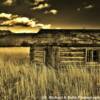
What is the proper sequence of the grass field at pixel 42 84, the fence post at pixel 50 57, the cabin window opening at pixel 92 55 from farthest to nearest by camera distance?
the cabin window opening at pixel 92 55
the fence post at pixel 50 57
the grass field at pixel 42 84

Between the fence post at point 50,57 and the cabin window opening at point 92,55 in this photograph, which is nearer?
the fence post at point 50,57

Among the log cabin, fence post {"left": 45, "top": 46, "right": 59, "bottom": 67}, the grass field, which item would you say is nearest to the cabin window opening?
the log cabin

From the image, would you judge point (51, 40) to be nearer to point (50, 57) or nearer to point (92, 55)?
point (50, 57)

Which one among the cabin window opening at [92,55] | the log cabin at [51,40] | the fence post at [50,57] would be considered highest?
the log cabin at [51,40]

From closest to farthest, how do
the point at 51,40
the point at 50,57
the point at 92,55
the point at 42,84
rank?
the point at 42,84 < the point at 50,57 < the point at 51,40 < the point at 92,55

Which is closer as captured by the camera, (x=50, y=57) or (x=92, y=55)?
(x=50, y=57)

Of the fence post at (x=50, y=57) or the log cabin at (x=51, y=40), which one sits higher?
the log cabin at (x=51, y=40)

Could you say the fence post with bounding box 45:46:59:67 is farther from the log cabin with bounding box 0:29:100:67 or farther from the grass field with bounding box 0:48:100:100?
the grass field with bounding box 0:48:100:100

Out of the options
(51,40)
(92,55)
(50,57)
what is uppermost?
(51,40)

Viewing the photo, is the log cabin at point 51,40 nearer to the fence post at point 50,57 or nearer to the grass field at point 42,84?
the fence post at point 50,57

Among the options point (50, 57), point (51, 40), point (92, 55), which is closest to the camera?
point (50, 57)

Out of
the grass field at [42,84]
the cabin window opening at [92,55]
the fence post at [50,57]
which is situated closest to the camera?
the grass field at [42,84]

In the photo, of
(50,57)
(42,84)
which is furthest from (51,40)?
(42,84)

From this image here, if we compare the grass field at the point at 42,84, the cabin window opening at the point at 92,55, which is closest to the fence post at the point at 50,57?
the grass field at the point at 42,84
